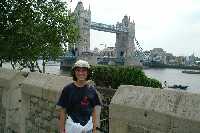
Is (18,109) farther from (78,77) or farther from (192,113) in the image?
(192,113)

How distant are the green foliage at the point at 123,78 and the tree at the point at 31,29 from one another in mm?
2936

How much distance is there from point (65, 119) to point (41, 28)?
1281cm

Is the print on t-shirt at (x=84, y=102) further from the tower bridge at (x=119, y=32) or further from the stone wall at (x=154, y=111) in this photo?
the tower bridge at (x=119, y=32)

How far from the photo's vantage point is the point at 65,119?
4.45 m

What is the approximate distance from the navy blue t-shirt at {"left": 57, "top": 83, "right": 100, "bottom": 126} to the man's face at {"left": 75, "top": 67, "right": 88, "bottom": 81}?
113 mm

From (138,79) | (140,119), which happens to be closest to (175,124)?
(140,119)

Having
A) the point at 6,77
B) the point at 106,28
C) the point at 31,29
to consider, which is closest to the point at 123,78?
the point at 31,29

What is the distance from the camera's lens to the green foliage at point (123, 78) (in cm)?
1633

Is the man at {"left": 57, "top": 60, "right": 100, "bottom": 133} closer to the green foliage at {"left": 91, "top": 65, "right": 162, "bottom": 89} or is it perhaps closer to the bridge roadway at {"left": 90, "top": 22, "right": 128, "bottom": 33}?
the green foliage at {"left": 91, "top": 65, "right": 162, "bottom": 89}

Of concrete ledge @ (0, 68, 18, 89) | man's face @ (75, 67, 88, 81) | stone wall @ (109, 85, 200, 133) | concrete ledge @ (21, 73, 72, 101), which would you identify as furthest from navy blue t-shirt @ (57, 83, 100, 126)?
concrete ledge @ (0, 68, 18, 89)

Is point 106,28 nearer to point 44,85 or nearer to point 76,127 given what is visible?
point 44,85

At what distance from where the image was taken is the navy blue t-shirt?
4.28 metres

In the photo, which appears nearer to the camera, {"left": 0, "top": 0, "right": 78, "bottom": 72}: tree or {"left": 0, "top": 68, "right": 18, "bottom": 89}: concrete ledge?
{"left": 0, "top": 68, "right": 18, "bottom": 89}: concrete ledge

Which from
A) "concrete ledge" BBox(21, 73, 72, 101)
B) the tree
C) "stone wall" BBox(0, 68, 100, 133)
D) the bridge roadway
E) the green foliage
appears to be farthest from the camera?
the bridge roadway
